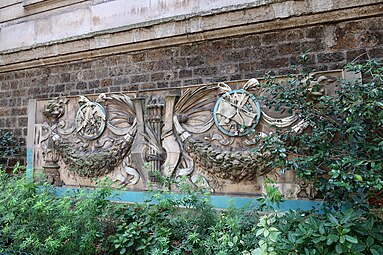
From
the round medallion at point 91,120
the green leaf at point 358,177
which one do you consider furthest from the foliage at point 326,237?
the round medallion at point 91,120

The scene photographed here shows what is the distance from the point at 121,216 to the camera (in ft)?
12.6

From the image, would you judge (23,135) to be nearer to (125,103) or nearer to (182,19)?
(125,103)

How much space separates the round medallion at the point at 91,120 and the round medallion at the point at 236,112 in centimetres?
194

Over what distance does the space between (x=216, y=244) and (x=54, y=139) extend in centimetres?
A: 374

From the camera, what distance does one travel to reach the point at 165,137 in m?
4.82

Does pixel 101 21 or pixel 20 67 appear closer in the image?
pixel 101 21

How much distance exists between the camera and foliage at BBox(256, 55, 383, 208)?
10.0ft

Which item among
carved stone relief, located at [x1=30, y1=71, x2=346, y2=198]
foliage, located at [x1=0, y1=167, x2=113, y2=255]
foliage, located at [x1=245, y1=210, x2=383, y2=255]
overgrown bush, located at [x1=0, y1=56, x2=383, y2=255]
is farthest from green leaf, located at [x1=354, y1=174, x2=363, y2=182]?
foliage, located at [x1=0, y1=167, x2=113, y2=255]

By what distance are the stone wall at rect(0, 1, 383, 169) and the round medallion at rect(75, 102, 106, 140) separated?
0.37 meters

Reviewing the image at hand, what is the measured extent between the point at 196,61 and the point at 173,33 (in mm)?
554

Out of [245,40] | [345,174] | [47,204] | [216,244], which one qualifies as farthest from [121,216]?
[245,40]

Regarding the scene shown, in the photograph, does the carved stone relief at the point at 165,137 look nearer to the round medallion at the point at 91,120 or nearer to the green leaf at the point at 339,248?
the round medallion at the point at 91,120

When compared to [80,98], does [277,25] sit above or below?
above

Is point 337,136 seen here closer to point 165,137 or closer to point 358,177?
point 358,177
